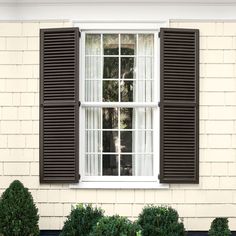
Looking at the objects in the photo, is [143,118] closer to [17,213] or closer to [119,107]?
[119,107]

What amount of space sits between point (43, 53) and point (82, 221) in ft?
8.21

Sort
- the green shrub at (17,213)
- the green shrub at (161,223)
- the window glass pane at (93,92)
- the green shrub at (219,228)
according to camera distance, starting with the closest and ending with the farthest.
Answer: the green shrub at (161,223)
the green shrub at (17,213)
the green shrub at (219,228)
the window glass pane at (93,92)

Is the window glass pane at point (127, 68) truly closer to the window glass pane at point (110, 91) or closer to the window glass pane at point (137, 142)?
the window glass pane at point (110, 91)

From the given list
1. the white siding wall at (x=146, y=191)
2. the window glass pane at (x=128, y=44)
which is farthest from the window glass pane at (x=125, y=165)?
the window glass pane at (x=128, y=44)

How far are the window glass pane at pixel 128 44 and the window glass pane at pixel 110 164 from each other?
1543 millimetres

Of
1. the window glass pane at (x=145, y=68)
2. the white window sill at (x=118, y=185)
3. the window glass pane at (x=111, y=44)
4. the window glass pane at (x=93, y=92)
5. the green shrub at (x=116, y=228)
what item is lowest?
the green shrub at (x=116, y=228)

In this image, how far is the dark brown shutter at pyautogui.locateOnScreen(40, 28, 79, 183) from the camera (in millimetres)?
8648

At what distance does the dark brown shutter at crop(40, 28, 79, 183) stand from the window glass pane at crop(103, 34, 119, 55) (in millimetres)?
452

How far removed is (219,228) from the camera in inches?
325

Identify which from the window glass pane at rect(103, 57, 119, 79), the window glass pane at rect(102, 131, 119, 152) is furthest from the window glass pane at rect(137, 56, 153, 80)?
the window glass pane at rect(102, 131, 119, 152)

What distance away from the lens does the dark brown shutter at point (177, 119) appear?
28.4 ft

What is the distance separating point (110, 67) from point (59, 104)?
94 centimetres

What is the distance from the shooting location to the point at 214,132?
871cm

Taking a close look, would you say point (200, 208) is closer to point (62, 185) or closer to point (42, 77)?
point (62, 185)
